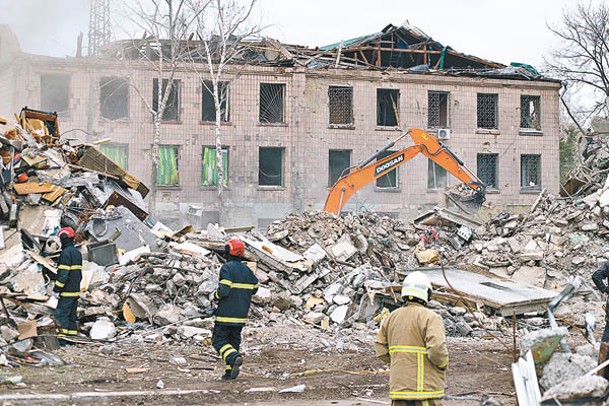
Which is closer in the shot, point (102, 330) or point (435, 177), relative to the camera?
point (102, 330)

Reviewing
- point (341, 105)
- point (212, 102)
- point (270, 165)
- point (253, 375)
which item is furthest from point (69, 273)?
point (341, 105)

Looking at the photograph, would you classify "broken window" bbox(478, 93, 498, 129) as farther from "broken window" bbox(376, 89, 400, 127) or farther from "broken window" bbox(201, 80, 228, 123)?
"broken window" bbox(201, 80, 228, 123)

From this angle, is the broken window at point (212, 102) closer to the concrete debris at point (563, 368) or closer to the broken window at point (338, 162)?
the broken window at point (338, 162)

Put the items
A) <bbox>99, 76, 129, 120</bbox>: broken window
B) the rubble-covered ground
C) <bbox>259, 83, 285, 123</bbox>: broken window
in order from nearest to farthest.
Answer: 1. the rubble-covered ground
2. <bbox>99, 76, 129, 120</bbox>: broken window
3. <bbox>259, 83, 285, 123</bbox>: broken window

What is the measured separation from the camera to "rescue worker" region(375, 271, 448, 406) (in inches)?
219

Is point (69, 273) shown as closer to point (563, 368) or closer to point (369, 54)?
point (563, 368)

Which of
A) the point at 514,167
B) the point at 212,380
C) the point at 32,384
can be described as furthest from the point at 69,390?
the point at 514,167

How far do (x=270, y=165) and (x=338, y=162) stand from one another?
119 inches

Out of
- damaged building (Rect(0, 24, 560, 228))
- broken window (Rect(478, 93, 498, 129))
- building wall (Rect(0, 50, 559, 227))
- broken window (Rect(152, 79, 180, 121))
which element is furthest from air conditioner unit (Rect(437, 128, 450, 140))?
broken window (Rect(152, 79, 180, 121))

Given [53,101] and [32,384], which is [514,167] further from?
[32,384]

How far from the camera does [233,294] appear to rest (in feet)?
30.3

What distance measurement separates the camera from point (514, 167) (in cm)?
3650

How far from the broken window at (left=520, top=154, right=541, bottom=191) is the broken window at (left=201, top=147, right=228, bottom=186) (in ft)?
46.2

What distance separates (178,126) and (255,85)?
3.64 m
